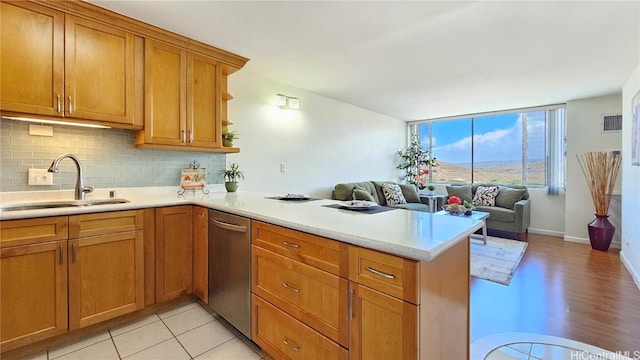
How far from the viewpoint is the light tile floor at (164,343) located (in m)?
1.68

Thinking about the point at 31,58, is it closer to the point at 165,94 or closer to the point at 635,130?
the point at 165,94

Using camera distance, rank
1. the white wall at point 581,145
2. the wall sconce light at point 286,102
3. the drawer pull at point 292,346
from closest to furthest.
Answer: the drawer pull at point 292,346
the wall sconce light at point 286,102
the white wall at point 581,145

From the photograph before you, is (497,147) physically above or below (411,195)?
above

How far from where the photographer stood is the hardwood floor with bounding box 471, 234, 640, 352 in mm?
1930

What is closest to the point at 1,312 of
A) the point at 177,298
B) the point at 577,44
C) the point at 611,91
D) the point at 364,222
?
the point at 177,298

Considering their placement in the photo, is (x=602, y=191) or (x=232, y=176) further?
(x=602, y=191)

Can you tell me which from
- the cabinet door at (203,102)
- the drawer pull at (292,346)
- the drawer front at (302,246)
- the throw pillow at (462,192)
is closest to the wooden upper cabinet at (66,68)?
the cabinet door at (203,102)

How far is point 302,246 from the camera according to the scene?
137cm

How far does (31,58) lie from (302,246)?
2114 mm

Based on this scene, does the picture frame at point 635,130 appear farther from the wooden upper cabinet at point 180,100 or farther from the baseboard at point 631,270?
the wooden upper cabinet at point 180,100

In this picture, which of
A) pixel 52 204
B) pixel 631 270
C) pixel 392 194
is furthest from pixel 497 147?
pixel 52 204

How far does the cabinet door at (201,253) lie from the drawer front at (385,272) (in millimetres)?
1367

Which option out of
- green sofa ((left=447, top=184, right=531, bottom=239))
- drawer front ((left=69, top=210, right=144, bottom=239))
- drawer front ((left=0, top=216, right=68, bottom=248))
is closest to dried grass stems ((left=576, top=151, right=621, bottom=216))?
green sofa ((left=447, top=184, right=531, bottom=239))

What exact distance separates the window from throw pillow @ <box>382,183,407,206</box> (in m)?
1.72
